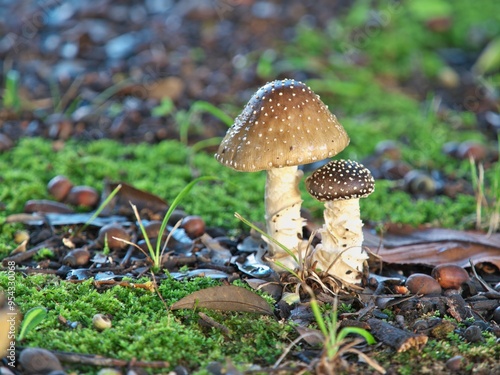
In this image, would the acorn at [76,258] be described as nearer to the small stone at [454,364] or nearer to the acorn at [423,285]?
the acorn at [423,285]

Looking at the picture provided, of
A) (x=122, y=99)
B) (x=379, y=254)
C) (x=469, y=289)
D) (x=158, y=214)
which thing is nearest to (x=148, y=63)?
(x=122, y=99)

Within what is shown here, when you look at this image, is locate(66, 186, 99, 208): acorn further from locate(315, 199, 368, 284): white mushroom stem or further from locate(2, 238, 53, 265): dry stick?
locate(315, 199, 368, 284): white mushroom stem

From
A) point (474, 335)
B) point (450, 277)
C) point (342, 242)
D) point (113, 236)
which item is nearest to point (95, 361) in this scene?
point (113, 236)

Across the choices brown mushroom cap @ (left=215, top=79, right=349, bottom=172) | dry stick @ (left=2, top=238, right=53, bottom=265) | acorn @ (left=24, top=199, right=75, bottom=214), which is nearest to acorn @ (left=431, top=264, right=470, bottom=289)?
brown mushroom cap @ (left=215, top=79, right=349, bottom=172)

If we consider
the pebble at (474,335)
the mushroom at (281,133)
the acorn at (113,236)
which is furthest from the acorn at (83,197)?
the pebble at (474,335)

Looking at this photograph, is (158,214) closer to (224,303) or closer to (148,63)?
(224,303)

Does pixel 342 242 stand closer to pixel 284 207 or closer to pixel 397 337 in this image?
pixel 284 207

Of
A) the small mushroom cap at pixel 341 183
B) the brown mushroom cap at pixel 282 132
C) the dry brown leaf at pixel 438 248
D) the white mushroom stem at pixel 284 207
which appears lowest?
the dry brown leaf at pixel 438 248
